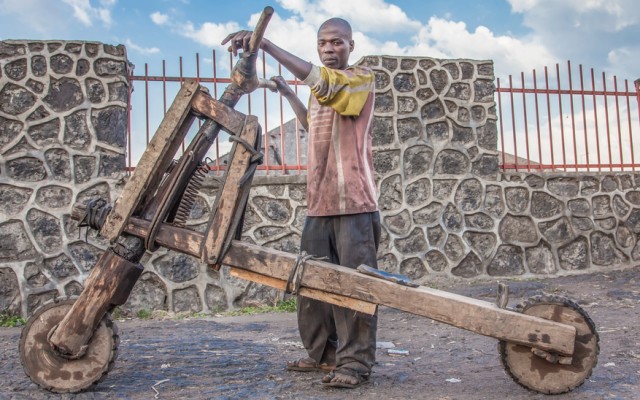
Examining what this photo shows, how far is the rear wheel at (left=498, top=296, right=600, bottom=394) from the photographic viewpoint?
2607 millimetres

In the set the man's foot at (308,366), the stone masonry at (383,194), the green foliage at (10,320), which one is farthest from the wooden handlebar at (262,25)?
the green foliage at (10,320)

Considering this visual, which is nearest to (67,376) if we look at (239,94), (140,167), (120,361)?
(120,361)

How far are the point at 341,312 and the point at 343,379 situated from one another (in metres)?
0.33

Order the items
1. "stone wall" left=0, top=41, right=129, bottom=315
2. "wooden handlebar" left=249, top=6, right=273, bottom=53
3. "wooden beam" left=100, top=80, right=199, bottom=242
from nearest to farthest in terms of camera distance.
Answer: "wooden handlebar" left=249, top=6, right=273, bottom=53, "wooden beam" left=100, top=80, right=199, bottom=242, "stone wall" left=0, top=41, right=129, bottom=315

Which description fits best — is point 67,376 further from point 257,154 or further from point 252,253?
point 257,154

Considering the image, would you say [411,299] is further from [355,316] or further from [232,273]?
[232,273]

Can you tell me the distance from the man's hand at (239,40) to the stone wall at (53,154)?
4163mm

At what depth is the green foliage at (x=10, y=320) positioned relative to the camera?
5.90m

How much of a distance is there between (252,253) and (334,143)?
779 mm

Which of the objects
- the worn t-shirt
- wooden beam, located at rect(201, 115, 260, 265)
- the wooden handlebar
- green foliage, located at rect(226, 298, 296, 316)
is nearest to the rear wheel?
the worn t-shirt

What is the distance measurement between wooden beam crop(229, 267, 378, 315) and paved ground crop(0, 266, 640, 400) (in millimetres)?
447

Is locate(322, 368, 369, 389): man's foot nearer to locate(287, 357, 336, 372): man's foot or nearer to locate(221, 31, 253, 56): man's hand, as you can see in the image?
locate(287, 357, 336, 372): man's foot

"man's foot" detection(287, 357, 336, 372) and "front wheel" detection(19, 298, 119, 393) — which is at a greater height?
"front wheel" detection(19, 298, 119, 393)

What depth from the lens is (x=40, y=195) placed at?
20.6ft
